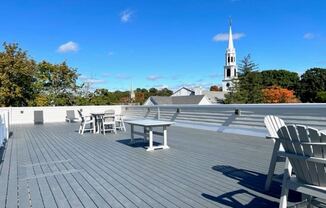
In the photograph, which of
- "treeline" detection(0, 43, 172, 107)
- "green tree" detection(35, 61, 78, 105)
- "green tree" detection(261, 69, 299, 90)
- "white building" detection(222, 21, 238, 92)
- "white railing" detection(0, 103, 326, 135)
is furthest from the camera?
"white building" detection(222, 21, 238, 92)

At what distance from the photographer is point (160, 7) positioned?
76.0 ft

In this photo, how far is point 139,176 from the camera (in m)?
4.46

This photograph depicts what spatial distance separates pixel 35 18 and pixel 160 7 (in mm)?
8887

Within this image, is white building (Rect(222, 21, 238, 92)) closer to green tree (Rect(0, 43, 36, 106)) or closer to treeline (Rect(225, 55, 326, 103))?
treeline (Rect(225, 55, 326, 103))

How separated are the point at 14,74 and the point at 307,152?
66.1 feet

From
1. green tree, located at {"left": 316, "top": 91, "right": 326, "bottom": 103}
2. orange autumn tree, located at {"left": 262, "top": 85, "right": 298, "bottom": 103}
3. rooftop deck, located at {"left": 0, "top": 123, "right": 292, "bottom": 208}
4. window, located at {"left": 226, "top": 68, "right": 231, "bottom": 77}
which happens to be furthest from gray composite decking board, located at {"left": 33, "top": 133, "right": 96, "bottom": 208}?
window, located at {"left": 226, "top": 68, "right": 231, "bottom": 77}

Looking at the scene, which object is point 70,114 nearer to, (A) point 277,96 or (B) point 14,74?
(B) point 14,74

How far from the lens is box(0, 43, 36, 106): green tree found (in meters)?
19.0

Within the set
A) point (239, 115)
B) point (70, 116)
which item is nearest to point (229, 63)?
point (70, 116)

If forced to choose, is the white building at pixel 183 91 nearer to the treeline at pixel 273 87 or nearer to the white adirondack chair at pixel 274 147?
the treeline at pixel 273 87

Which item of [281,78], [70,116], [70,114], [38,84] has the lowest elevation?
[70,116]

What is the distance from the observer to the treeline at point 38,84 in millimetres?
19241

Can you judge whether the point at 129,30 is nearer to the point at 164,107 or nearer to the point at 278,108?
the point at 164,107

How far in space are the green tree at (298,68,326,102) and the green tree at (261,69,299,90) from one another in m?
3.30
